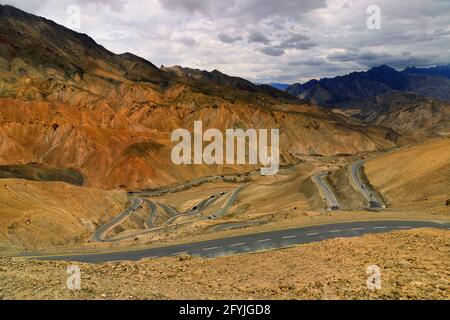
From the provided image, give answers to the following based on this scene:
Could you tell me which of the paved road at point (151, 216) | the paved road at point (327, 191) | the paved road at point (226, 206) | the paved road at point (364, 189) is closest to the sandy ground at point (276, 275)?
the paved road at point (364, 189)

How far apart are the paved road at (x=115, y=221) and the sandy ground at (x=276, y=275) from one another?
4670cm

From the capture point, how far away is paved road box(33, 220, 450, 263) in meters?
31.7

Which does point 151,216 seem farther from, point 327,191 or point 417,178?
point 417,178

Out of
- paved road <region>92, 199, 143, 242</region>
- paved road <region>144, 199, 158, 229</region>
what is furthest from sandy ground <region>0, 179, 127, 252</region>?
paved road <region>144, 199, 158, 229</region>

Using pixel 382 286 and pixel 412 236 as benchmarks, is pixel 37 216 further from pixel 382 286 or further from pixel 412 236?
pixel 382 286

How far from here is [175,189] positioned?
124375mm

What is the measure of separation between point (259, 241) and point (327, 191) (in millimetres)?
42233

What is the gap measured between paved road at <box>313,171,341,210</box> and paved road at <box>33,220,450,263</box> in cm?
2488

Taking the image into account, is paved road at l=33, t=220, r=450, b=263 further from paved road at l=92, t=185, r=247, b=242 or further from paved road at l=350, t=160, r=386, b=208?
paved road at l=92, t=185, r=247, b=242

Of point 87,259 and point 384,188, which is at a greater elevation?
point 384,188

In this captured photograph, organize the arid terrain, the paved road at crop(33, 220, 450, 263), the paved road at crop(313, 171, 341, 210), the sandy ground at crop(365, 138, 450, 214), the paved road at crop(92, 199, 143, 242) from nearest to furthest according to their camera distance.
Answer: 1. the arid terrain
2. the paved road at crop(33, 220, 450, 263)
3. the sandy ground at crop(365, 138, 450, 214)
4. the paved road at crop(313, 171, 341, 210)
5. the paved road at crop(92, 199, 143, 242)

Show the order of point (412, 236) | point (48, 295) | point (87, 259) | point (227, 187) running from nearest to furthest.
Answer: point (48, 295), point (412, 236), point (87, 259), point (227, 187)
